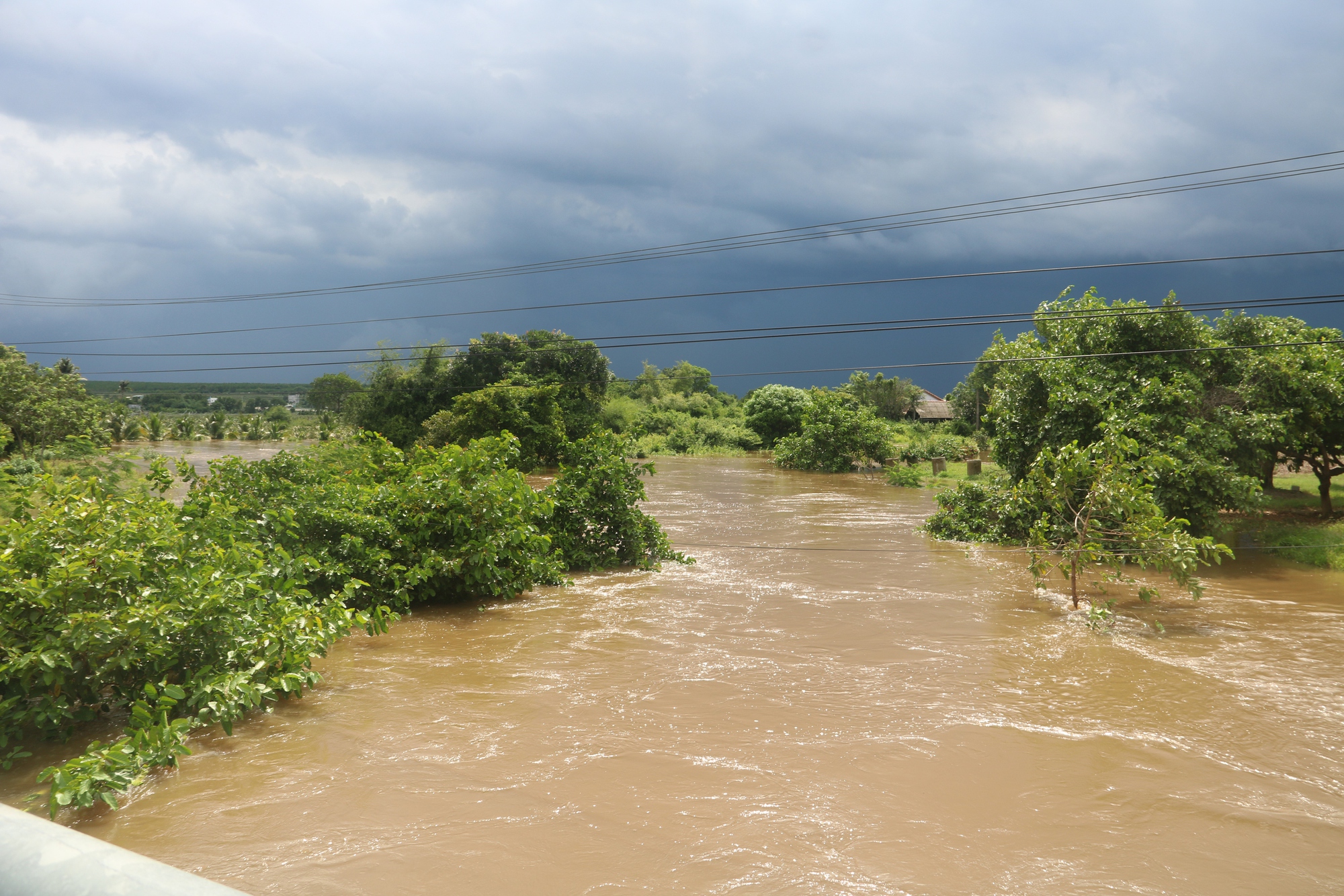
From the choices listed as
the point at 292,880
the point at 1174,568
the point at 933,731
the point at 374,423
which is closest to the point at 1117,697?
the point at 933,731

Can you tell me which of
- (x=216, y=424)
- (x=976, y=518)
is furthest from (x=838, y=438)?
(x=216, y=424)

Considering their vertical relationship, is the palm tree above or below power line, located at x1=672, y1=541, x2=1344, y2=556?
above

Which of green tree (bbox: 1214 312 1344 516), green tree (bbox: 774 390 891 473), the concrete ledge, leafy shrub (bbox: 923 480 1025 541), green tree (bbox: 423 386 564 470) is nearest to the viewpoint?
the concrete ledge

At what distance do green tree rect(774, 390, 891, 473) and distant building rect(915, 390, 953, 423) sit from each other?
78.0 feet

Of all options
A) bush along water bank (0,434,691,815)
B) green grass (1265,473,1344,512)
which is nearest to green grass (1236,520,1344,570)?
green grass (1265,473,1344,512)

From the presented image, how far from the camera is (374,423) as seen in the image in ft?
144

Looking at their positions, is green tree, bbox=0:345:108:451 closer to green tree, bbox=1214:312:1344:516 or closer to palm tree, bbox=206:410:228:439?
green tree, bbox=1214:312:1344:516

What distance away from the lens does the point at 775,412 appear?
5241 cm

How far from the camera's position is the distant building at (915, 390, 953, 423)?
6059 centimetres

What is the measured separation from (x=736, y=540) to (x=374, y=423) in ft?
98.2

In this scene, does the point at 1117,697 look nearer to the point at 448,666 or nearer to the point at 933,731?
the point at 933,731

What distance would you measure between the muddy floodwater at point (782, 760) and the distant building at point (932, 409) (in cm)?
4920

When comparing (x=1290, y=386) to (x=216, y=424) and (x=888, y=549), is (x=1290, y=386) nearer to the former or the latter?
(x=888, y=549)

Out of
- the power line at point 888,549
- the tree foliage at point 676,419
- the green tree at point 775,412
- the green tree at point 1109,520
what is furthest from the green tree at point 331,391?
the green tree at point 1109,520
